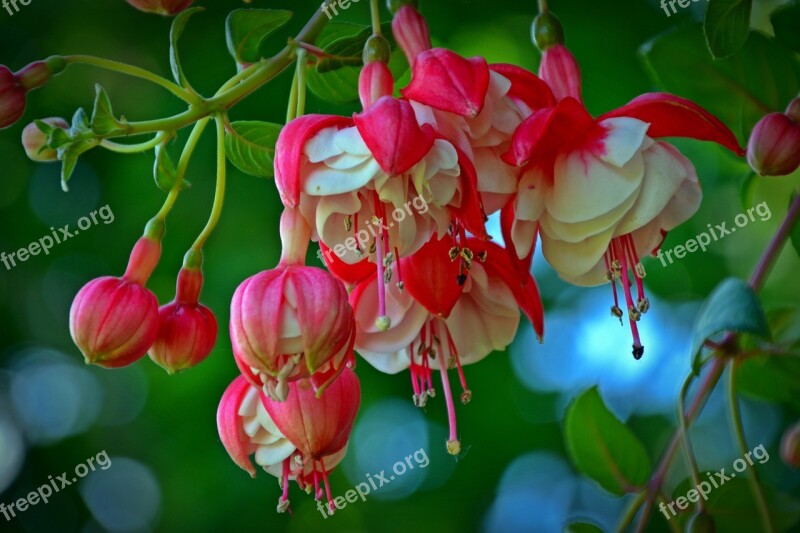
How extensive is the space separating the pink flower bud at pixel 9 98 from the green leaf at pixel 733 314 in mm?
567

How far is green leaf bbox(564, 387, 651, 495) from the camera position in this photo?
39.8 inches

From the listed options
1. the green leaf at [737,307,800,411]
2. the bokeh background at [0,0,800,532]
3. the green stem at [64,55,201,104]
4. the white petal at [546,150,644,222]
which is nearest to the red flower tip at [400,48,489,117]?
the white petal at [546,150,644,222]

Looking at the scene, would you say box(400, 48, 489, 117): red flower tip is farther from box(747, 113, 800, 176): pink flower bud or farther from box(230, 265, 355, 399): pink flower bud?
box(747, 113, 800, 176): pink flower bud

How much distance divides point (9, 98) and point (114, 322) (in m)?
0.20

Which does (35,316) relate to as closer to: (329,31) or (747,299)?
(329,31)

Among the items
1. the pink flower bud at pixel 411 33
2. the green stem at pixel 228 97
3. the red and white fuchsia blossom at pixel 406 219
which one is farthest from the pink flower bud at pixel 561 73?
the green stem at pixel 228 97

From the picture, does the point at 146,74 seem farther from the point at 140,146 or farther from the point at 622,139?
the point at 622,139

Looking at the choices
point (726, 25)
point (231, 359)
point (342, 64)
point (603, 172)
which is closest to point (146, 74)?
point (342, 64)

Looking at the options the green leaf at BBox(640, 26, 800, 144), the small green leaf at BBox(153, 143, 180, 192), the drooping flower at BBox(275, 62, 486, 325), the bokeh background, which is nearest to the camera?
the drooping flower at BBox(275, 62, 486, 325)

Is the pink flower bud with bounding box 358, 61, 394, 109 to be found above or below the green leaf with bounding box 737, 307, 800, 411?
above

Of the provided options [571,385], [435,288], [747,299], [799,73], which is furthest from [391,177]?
[571,385]

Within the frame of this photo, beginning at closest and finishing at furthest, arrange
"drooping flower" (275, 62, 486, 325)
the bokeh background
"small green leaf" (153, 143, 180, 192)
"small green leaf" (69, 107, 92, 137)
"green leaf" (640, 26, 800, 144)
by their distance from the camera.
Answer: "drooping flower" (275, 62, 486, 325) < "small green leaf" (69, 107, 92, 137) < "small green leaf" (153, 143, 180, 192) < "green leaf" (640, 26, 800, 144) < the bokeh background

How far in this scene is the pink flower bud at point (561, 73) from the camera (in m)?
0.78

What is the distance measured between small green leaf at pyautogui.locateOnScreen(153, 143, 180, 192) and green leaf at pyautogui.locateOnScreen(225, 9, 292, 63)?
0.12m
